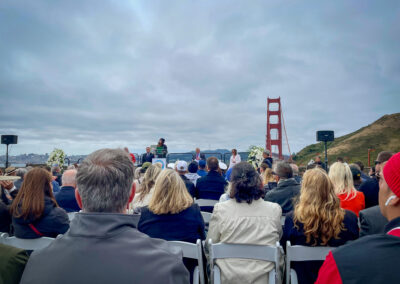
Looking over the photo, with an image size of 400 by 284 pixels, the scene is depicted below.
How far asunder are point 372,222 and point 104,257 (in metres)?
2.21

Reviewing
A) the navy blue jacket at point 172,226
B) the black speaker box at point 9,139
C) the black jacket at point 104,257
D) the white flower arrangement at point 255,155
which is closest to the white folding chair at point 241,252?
the navy blue jacket at point 172,226

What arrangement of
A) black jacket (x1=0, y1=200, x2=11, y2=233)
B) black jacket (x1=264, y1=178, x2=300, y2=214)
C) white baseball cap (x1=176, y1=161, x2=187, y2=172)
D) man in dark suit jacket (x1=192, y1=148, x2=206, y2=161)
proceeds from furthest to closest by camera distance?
man in dark suit jacket (x1=192, y1=148, x2=206, y2=161), white baseball cap (x1=176, y1=161, x2=187, y2=172), black jacket (x1=264, y1=178, x2=300, y2=214), black jacket (x1=0, y1=200, x2=11, y2=233)

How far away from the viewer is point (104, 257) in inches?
37.1

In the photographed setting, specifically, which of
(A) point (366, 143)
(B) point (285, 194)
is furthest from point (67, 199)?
(A) point (366, 143)

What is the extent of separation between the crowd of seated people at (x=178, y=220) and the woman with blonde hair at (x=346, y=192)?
0.04 ft

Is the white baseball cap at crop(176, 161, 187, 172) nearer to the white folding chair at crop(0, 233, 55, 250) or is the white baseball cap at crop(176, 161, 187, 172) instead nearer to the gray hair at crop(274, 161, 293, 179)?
the gray hair at crop(274, 161, 293, 179)

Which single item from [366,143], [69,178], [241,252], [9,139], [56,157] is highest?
[366,143]

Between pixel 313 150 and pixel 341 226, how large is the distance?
190ft

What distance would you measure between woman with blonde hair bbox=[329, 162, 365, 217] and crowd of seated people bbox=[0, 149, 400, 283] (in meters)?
0.01

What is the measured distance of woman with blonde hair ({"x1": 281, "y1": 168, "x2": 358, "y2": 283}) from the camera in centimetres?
214

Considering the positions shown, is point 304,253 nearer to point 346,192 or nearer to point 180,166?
point 346,192

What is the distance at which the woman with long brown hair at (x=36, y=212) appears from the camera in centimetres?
240

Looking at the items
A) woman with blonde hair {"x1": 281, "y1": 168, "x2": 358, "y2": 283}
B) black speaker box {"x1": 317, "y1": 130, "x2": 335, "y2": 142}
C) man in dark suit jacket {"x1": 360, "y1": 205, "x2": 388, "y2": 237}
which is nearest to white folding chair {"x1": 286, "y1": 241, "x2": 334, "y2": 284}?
woman with blonde hair {"x1": 281, "y1": 168, "x2": 358, "y2": 283}

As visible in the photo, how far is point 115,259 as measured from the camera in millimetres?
941
